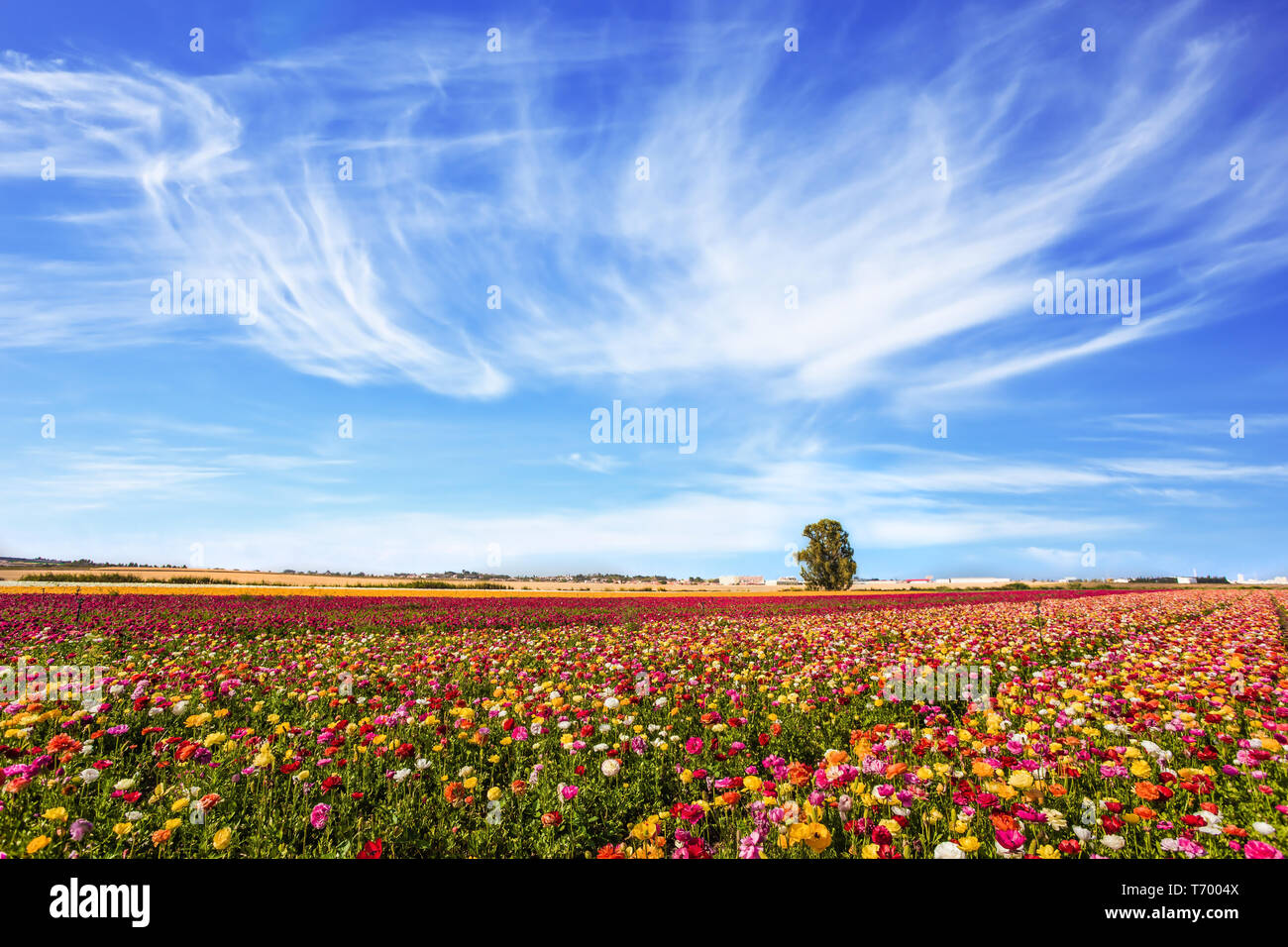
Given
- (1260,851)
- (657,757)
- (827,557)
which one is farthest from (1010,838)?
(827,557)

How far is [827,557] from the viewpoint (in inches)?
2500

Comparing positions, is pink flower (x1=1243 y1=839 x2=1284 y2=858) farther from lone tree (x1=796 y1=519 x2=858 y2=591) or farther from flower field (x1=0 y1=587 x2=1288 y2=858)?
lone tree (x1=796 y1=519 x2=858 y2=591)

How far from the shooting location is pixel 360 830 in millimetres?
3230

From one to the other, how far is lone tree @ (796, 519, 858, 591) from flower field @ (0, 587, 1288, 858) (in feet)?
188

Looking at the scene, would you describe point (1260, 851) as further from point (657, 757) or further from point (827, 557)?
point (827, 557)

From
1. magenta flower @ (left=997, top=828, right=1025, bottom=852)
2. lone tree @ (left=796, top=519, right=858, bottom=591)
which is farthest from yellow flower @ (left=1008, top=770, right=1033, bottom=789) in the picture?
lone tree @ (left=796, top=519, right=858, bottom=591)

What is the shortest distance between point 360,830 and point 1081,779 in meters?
4.44

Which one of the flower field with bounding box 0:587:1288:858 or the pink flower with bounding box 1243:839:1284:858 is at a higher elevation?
the pink flower with bounding box 1243:839:1284:858

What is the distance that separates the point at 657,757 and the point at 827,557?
208ft

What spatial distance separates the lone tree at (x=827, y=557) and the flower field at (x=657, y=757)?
5737cm

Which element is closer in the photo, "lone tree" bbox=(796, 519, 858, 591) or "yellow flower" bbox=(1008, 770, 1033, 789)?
"yellow flower" bbox=(1008, 770, 1033, 789)

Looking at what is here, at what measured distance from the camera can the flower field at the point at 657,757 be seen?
2.91m

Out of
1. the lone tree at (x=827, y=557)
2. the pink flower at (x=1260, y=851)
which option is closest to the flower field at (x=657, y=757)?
the pink flower at (x=1260, y=851)

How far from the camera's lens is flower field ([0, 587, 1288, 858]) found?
114 inches
